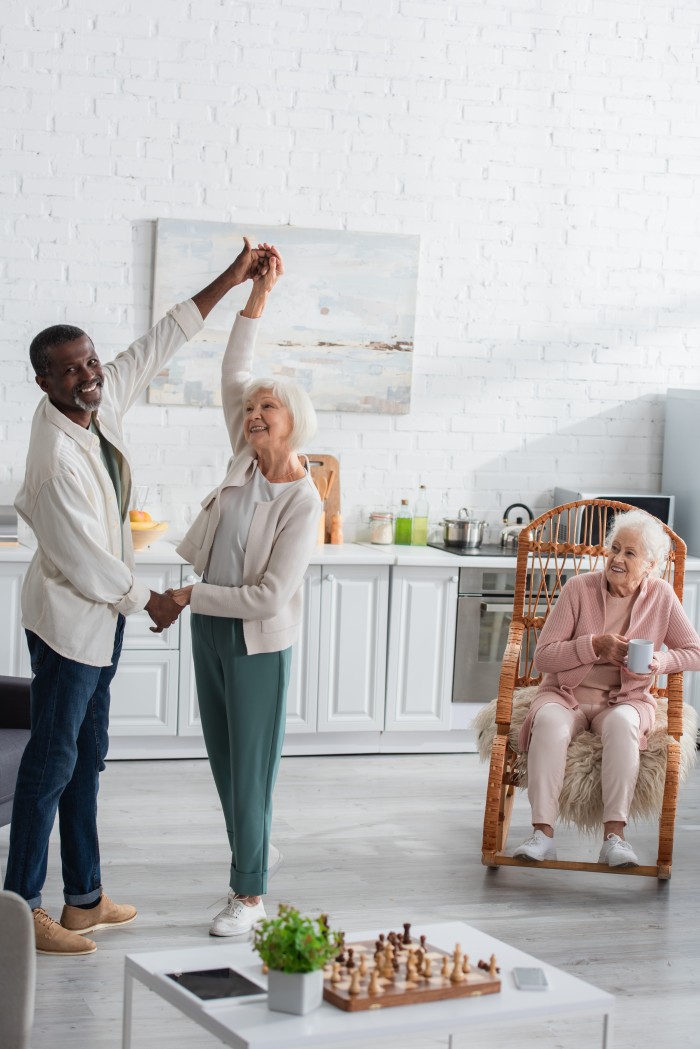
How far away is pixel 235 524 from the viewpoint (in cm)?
318

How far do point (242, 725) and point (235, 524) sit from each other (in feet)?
1.61

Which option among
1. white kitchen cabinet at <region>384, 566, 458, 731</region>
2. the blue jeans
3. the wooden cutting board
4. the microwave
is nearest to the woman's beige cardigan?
the blue jeans

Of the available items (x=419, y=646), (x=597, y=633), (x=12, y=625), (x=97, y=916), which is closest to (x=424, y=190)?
(x=419, y=646)

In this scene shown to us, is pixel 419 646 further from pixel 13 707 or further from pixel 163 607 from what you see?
pixel 163 607

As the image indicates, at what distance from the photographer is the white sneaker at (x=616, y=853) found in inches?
146

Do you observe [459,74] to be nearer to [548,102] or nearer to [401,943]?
[548,102]

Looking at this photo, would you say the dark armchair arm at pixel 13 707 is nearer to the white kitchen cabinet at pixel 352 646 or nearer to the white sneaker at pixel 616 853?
the white kitchen cabinet at pixel 352 646

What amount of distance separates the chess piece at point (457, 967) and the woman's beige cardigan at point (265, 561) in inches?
41.8

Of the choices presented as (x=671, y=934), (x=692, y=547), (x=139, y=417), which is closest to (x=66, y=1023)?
(x=671, y=934)

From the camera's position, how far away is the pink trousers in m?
3.76

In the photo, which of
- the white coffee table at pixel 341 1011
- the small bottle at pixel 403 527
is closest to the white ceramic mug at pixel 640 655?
the white coffee table at pixel 341 1011

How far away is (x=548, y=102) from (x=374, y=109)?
2.60 ft

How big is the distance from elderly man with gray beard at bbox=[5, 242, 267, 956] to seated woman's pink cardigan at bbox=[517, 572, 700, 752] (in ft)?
4.58

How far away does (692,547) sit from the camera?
566 centimetres
